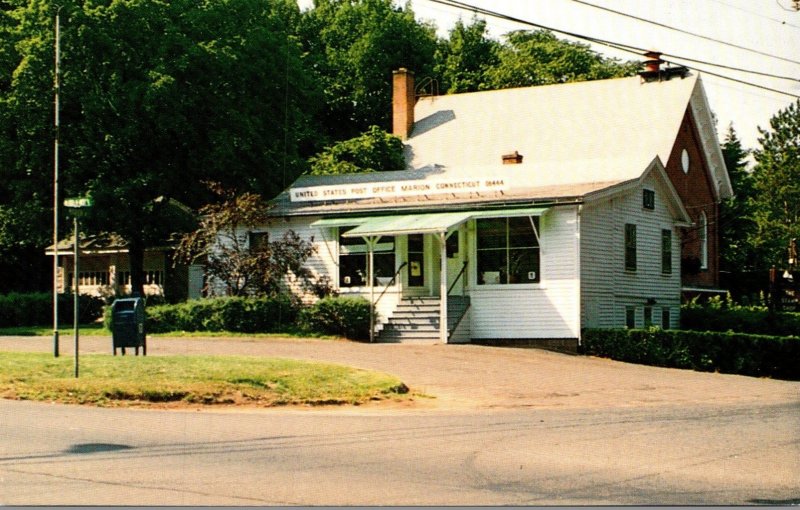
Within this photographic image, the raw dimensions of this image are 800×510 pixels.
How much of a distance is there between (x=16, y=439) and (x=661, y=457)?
25.3 ft

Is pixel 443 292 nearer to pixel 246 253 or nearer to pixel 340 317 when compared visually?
pixel 340 317

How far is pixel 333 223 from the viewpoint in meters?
33.7

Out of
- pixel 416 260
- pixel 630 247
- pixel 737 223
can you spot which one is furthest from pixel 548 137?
pixel 737 223

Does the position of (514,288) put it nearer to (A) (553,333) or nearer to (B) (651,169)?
(A) (553,333)

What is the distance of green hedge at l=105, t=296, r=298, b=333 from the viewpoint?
32844 mm

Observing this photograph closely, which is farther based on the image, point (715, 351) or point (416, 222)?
point (416, 222)

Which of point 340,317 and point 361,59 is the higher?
point 361,59

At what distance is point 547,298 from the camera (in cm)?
3088

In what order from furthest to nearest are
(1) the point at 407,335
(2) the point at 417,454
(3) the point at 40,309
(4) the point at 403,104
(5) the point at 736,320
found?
(4) the point at 403,104
(3) the point at 40,309
(5) the point at 736,320
(1) the point at 407,335
(2) the point at 417,454

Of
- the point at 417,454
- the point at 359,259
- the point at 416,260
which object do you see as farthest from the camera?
the point at 359,259

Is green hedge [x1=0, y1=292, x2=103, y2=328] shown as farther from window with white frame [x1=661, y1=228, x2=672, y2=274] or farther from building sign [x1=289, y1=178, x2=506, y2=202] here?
window with white frame [x1=661, y1=228, x2=672, y2=274]

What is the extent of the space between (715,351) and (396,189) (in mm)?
11699

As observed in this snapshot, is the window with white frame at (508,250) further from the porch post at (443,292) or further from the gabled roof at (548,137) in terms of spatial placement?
the gabled roof at (548,137)

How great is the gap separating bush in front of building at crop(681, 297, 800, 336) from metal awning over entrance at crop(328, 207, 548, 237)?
37.1 feet
